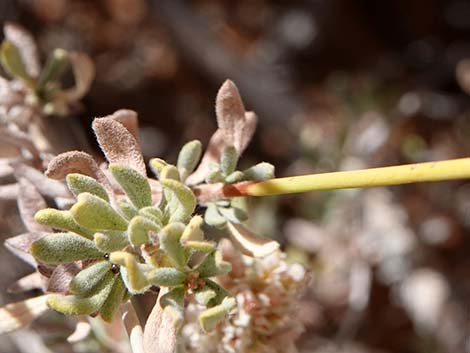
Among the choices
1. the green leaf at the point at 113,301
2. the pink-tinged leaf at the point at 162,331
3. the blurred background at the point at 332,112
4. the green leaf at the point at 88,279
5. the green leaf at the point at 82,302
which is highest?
the green leaf at the point at 88,279

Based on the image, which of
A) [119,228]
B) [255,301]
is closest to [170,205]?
[119,228]

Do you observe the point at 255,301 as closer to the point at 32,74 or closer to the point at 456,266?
the point at 32,74

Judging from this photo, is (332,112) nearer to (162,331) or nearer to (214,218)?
(214,218)

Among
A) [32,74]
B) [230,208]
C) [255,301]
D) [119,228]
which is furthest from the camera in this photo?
[32,74]

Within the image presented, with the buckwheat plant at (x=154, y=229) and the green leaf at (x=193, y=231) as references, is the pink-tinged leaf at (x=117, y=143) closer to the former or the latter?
the buckwheat plant at (x=154, y=229)

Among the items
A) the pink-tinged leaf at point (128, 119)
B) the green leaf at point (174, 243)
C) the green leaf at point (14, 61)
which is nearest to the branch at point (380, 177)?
the green leaf at point (174, 243)

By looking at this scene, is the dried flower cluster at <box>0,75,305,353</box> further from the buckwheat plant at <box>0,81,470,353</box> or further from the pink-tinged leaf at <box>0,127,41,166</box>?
the pink-tinged leaf at <box>0,127,41,166</box>

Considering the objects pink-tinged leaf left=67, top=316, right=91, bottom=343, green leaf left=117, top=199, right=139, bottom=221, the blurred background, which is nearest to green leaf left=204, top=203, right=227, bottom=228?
green leaf left=117, top=199, right=139, bottom=221
